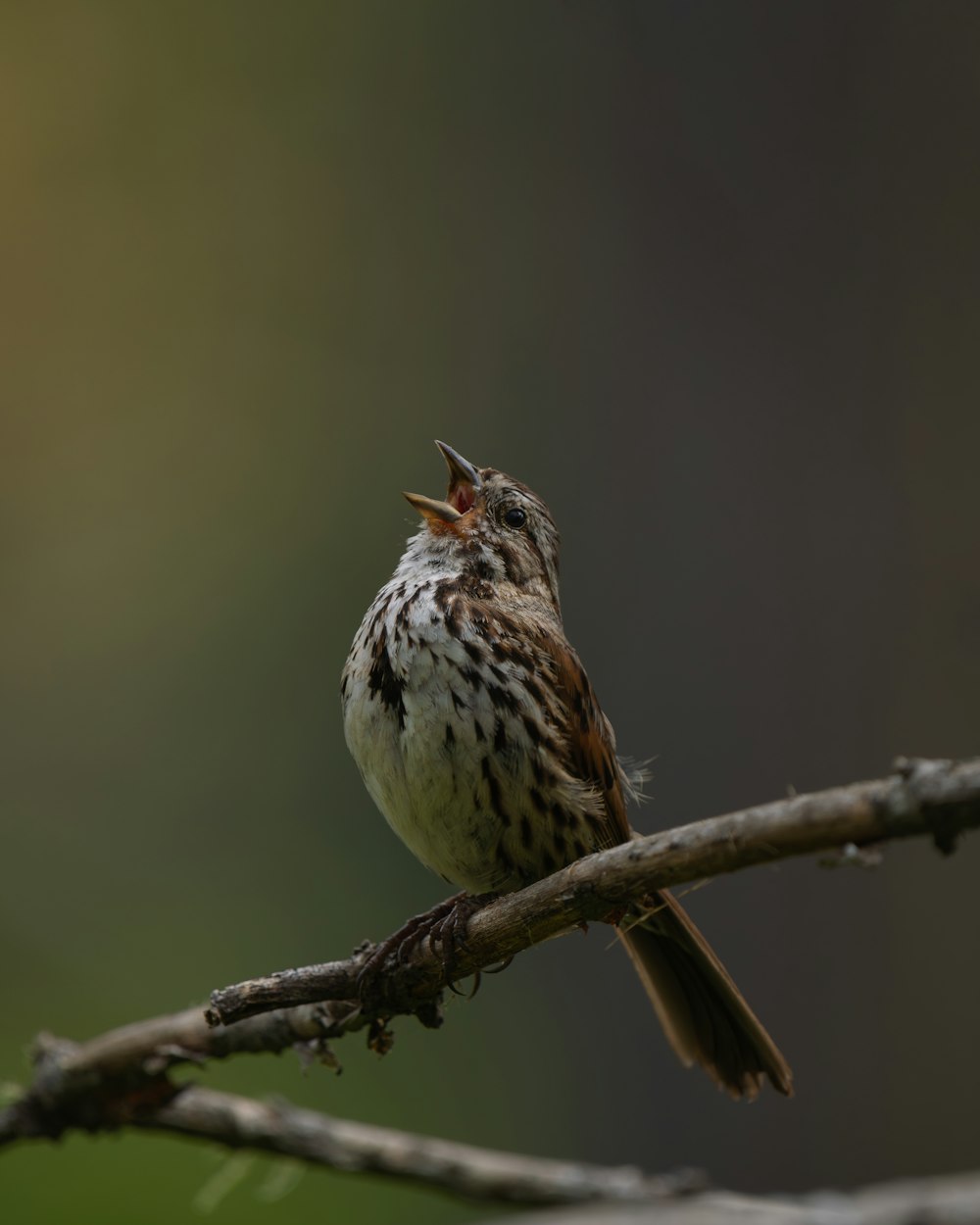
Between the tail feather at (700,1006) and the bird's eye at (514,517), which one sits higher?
the bird's eye at (514,517)

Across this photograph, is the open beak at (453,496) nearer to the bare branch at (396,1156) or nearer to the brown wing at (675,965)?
the brown wing at (675,965)

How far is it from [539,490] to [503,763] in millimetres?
3389

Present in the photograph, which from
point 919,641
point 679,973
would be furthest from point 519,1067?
point 679,973

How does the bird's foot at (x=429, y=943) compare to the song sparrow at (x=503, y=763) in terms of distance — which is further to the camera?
the song sparrow at (x=503, y=763)

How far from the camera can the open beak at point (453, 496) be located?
3.76m

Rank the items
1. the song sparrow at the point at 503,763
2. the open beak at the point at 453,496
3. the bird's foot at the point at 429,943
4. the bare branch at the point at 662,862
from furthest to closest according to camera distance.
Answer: the open beak at the point at 453,496 → the song sparrow at the point at 503,763 → the bird's foot at the point at 429,943 → the bare branch at the point at 662,862

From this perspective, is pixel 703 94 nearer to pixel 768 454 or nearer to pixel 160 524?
pixel 768 454

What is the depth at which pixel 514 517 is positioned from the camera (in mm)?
3863

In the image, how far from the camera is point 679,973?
3467 mm

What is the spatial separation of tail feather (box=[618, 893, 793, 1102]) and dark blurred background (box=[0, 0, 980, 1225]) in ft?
3.78

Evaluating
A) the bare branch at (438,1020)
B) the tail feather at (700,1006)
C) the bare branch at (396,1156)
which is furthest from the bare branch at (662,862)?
the tail feather at (700,1006)

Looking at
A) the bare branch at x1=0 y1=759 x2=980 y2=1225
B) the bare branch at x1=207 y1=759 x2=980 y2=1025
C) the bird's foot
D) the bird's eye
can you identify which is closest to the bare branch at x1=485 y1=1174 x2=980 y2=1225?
the bare branch at x1=0 y1=759 x2=980 y2=1225

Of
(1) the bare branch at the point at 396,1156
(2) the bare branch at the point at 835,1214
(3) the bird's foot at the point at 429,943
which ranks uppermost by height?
(3) the bird's foot at the point at 429,943

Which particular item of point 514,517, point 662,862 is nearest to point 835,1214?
point 662,862
